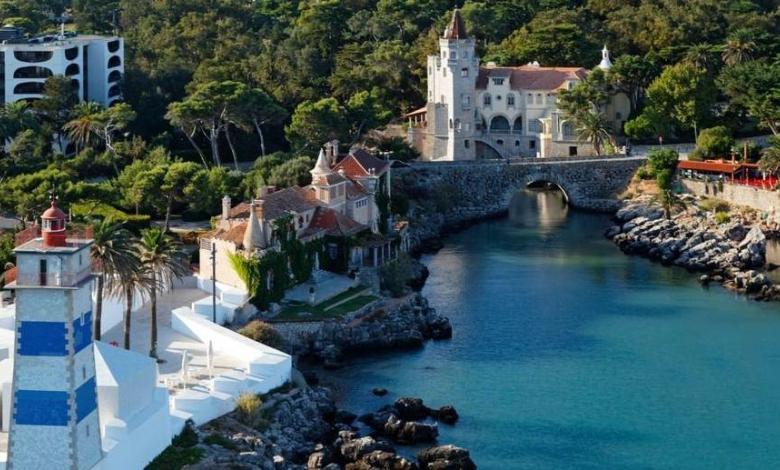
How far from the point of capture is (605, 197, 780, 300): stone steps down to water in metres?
77.0

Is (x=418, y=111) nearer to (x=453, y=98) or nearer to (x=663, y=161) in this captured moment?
(x=453, y=98)

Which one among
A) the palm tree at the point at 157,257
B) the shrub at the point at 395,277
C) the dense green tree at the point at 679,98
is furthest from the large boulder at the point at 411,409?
the dense green tree at the point at 679,98

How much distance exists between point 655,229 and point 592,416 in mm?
30035

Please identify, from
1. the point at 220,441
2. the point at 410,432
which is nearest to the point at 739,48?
the point at 410,432

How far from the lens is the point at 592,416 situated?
57.2 metres

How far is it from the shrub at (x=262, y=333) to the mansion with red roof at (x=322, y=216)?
13.8ft

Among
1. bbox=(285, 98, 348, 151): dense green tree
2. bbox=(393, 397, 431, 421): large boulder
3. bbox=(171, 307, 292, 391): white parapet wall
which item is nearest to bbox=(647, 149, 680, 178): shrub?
bbox=(285, 98, 348, 151): dense green tree

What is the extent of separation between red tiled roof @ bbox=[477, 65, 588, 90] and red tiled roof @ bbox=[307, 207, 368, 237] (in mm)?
28796

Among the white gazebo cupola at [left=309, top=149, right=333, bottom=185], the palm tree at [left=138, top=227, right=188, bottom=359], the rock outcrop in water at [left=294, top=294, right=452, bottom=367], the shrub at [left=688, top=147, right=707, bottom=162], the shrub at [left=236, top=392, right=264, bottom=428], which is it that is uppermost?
the shrub at [left=688, top=147, right=707, bottom=162]

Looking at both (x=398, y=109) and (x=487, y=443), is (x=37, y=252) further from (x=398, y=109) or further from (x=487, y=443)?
(x=398, y=109)

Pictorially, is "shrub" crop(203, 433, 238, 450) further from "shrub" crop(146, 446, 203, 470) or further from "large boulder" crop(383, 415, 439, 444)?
"large boulder" crop(383, 415, 439, 444)

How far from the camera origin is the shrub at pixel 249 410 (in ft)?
173

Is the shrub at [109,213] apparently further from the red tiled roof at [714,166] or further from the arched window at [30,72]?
the red tiled roof at [714,166]

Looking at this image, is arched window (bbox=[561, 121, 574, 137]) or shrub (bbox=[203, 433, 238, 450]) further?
arched window (bbox=[561, 121, 574, 137])
